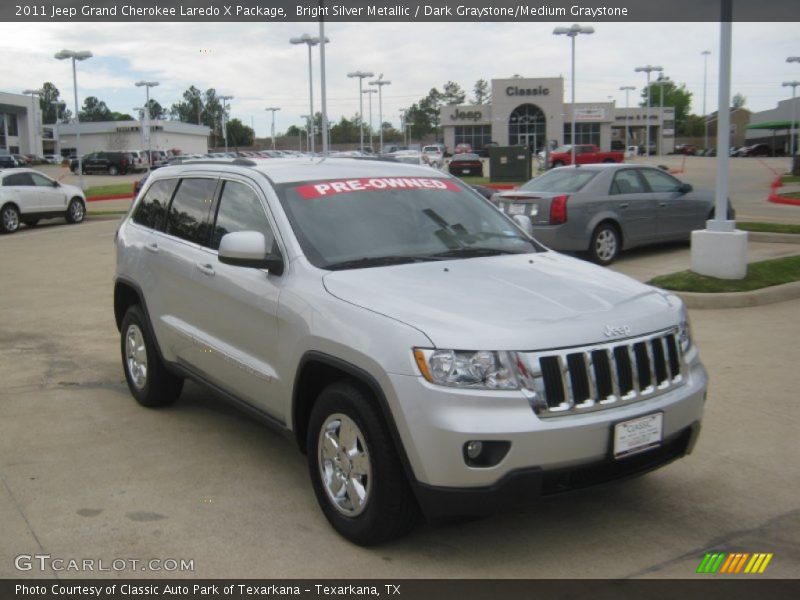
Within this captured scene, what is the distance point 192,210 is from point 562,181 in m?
8.23

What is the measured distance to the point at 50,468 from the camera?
16.9 feet

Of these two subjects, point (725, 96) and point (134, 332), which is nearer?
point (134, 332)

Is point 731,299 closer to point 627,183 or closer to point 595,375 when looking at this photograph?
point 627,183

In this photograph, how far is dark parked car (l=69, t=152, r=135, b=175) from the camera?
208 ft

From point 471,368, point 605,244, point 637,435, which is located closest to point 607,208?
point 605,244

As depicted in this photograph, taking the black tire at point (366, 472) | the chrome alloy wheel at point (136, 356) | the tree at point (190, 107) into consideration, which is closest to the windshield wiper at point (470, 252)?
the black tire at point (366, 472)

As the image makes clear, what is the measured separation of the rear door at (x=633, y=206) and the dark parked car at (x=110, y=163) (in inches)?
2221

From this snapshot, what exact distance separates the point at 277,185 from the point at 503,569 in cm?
254

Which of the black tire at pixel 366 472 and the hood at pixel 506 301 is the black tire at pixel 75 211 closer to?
the hood at pixel 506 301

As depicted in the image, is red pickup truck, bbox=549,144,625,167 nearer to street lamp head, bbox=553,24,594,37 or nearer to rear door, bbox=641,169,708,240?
street lamp head, bbox=553,24,594,37

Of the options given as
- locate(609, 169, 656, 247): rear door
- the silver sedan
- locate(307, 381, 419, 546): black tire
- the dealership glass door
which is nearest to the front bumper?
locate(307, 381, 419, 546): black tire

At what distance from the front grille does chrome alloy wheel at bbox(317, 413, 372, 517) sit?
84cm

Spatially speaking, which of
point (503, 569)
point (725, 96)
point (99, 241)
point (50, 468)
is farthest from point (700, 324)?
point (99, 241)

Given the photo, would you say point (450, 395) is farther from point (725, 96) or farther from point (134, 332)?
point (725, 96)
